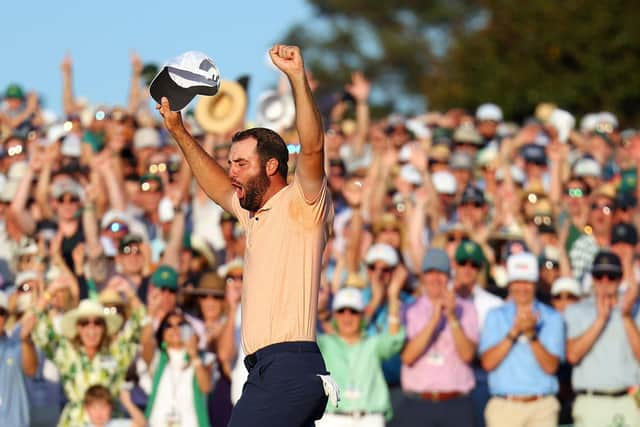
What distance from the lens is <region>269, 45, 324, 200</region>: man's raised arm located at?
324 inches

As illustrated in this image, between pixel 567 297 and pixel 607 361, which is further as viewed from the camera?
pixel 567 297

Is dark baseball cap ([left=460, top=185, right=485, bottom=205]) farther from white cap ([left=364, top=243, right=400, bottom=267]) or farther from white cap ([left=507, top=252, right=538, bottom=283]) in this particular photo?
white cap ([left=507, top=252, right=538, bottom=283])

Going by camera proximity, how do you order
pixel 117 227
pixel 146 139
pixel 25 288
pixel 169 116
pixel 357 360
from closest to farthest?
pixel 169 116
pixel 357 360
pixel 25 288
pixel 117 227
pixel 146 139

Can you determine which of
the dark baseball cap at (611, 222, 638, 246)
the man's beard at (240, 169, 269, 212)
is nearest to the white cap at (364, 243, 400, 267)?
the dark baseball cap at (611, 222, 638, 246)

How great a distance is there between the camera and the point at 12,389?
1300 cm

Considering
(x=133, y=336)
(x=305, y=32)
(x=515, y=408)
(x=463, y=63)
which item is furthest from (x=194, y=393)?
(x=305, y=32)

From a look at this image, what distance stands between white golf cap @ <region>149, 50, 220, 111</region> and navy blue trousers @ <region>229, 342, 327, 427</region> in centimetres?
139

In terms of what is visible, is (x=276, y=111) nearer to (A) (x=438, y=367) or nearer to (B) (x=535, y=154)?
(B) (x=535, y=154)

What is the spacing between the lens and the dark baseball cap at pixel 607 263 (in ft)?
42.7

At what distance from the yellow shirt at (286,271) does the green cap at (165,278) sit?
188 inches

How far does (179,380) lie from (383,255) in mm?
1879

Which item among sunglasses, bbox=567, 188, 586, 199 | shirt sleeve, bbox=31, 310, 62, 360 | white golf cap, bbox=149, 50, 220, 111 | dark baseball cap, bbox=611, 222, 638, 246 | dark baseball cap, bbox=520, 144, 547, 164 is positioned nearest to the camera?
white golf cap, bbox=149, 50, 220, 111

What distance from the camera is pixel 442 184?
51.9ft

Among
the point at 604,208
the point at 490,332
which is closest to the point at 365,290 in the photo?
the point at 490,332
